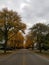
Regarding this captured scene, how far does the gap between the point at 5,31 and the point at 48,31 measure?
1568 cm

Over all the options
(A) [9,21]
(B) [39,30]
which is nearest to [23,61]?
(A) [9,21]

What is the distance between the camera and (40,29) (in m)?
68.2

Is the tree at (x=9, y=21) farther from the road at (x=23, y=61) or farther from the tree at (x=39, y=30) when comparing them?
the road at (x=23, y=61)

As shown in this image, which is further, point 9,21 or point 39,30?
point 39,30

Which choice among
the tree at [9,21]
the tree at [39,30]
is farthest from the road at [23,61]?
the tree at [39,30]

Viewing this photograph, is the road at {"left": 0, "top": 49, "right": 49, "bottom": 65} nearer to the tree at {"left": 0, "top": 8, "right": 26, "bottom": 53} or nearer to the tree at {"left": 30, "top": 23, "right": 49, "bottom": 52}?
the tree at {"left": 0, "top": 8, "right": 26, "bottom": 53}

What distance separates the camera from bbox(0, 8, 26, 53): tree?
2165 inches

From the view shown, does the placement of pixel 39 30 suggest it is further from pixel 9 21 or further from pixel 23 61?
pixel 23 61

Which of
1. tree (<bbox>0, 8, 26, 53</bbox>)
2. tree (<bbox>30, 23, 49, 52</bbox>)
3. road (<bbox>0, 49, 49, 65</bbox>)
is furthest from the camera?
tree (<bbox>30, 23, 49, 52</bbox>)

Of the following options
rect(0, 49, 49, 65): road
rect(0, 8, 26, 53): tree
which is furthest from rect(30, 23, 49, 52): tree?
rect(0, 49, 49, 65): road

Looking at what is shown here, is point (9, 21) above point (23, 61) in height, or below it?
above

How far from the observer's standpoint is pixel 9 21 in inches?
2162

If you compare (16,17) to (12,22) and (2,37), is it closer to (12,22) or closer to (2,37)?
(12,22)

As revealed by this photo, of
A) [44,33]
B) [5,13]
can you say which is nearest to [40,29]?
[44,33]
